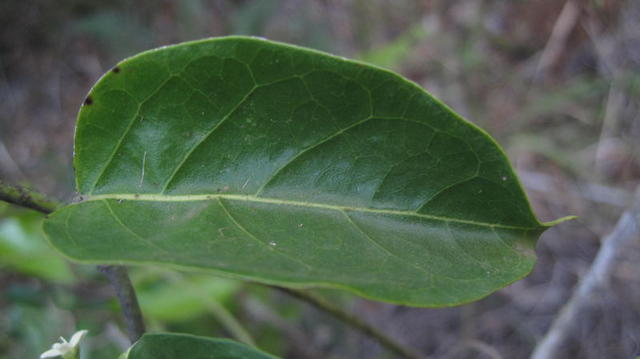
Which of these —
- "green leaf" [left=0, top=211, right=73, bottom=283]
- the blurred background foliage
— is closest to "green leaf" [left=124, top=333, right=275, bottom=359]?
the blurred background foliage

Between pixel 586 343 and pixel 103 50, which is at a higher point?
pixel 103 50

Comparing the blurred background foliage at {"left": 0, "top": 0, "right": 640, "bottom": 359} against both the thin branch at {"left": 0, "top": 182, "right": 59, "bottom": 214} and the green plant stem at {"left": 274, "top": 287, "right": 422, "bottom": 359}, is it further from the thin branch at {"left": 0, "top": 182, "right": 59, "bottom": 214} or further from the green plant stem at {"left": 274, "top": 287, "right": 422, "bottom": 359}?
the thin branch at {"left": 0, "top": 182, "right": 59, "bottom": 214}

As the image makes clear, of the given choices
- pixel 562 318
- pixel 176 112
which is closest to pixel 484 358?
pixel 562 318

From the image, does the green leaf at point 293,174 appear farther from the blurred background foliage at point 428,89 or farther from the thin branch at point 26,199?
the blurred background foliage at point 428,89

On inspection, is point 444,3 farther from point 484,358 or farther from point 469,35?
point 484,358

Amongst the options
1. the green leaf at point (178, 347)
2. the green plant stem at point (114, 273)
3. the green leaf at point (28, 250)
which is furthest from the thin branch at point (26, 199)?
the green leaf at point (28, 250)

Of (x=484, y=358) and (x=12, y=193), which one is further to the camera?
(x=484, y=358)

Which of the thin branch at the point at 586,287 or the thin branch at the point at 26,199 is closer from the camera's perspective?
the thin branch at the point at 26,199
